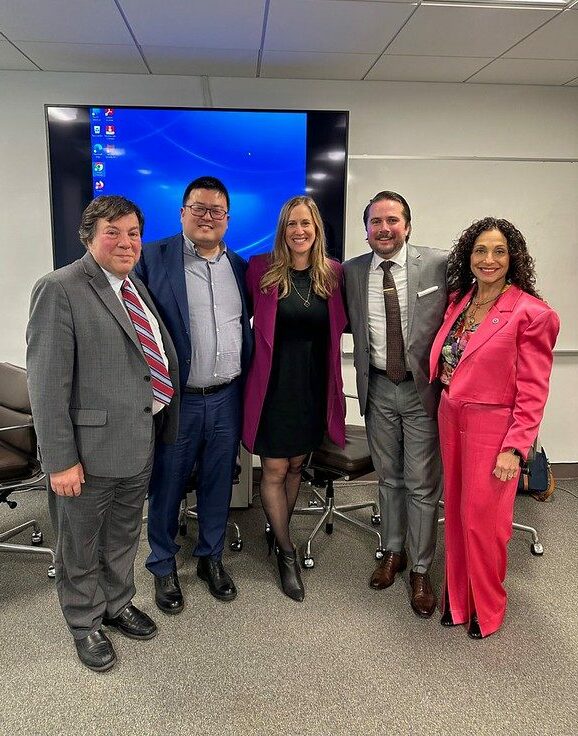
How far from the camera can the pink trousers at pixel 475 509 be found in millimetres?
1982

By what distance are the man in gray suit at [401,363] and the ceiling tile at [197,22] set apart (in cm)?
113

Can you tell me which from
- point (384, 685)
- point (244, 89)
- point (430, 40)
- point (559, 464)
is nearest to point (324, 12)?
point (430, 40)

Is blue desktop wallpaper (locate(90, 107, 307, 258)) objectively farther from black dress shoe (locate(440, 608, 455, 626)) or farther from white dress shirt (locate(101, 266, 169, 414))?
black dress shoe (locate(440, 608, 455, 626))

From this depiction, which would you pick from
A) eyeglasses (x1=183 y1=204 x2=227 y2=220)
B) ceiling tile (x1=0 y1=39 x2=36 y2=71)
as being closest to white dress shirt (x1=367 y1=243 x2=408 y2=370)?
eyeglasses (x1=183 y1=204 x2=227 y2=220)

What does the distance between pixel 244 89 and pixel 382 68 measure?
2.72 feet

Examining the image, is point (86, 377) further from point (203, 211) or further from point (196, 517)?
point (196, 517)

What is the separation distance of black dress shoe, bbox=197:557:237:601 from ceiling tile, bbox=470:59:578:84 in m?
3.07

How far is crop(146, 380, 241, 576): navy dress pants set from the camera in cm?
216

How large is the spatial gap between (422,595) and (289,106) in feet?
9.32

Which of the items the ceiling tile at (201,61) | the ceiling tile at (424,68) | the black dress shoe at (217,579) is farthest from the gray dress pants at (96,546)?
the ceiling tile at (424,68)

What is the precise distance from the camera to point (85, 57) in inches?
117

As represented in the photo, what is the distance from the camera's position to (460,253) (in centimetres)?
211

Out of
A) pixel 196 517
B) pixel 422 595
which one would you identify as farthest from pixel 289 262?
pixel 196 517

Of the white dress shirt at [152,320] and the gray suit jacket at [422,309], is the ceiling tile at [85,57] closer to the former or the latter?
the white dress shirt at [152,320]
